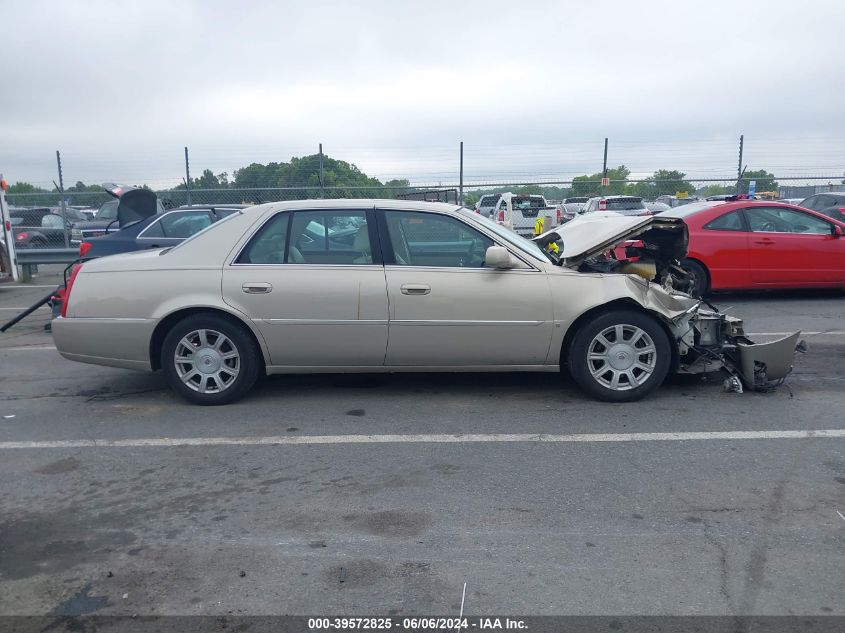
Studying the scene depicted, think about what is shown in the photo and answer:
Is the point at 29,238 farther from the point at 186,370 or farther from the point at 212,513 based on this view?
the point at 212,513

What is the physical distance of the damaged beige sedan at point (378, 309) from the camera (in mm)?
5531

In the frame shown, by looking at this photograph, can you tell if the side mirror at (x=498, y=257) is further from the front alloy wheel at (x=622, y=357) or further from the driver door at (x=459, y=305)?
the front alloy wheel at (x=622, y=357)

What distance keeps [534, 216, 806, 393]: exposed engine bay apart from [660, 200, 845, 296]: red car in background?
4364 mm

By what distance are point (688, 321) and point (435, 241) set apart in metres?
2.04

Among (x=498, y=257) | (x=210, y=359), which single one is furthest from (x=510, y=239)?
(x=210, y=359)

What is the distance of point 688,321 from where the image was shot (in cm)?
571

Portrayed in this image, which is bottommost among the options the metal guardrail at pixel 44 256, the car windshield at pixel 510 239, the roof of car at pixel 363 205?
the metal guardrail at pixel 44 256

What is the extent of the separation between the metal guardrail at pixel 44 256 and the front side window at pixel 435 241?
10.8 meters

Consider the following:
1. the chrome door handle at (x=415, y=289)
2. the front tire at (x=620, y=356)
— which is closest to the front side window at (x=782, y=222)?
the front tire at (x=620, y=356)

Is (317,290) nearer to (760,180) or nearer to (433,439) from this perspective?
(433,439)

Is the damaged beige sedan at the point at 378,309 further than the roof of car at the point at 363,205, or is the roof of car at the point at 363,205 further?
the roof of car at the point at 363,205

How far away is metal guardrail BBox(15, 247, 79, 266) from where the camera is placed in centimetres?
1438

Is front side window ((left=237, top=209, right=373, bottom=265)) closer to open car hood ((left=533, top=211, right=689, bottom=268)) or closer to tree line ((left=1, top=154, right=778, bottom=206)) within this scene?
open car hood ((left=533, top=211, right=689, bottom=268))

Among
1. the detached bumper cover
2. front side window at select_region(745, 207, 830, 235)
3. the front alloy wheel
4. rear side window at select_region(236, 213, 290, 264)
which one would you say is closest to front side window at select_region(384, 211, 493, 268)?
rear side window at select_region(236, 213, 290, 264)
